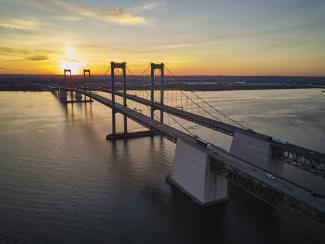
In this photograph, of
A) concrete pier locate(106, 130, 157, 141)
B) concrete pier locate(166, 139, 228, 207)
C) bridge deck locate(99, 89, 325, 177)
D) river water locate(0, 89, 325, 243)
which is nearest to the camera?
river water locate(0, 89, 325, 243)

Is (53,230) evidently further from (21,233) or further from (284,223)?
(284,223)

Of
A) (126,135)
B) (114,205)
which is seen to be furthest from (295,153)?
(126,135)

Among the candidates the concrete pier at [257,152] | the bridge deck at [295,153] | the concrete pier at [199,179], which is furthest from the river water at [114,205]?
the concrete pier at [257,152]

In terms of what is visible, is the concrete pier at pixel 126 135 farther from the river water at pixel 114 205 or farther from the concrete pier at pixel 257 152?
the concrete pier at pixel 257 152

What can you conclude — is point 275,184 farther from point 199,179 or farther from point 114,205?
point 114,205

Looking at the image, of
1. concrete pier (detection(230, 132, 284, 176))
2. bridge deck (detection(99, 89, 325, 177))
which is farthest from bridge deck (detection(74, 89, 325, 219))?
concrete pier (detection(230, 132, 284, 176))

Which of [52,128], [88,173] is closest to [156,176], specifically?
[88,173]

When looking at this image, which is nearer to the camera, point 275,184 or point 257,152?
point 275,184

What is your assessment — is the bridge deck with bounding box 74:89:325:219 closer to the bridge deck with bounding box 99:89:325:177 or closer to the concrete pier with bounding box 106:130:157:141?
the bridge deck with bounding box 99:89:325:177
